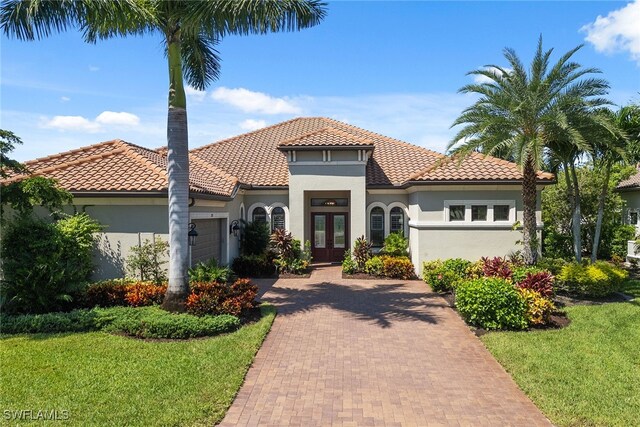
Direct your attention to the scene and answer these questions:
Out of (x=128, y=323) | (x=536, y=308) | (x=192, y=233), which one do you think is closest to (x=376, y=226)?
(x=192, y=233)

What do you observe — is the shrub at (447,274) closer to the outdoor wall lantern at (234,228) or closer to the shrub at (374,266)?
the shrub at (374,266)

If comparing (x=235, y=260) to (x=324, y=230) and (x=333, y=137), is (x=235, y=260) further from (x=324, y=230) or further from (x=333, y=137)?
(x=333, y=137)

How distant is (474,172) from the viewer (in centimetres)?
1589

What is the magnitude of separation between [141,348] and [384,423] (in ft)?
17.0

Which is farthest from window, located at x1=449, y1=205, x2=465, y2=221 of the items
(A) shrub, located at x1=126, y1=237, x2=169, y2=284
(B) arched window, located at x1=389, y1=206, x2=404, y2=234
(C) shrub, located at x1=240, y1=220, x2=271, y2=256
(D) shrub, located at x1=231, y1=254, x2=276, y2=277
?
(A) shrub, located at x1=126, y1=237, x2=169, y2=284

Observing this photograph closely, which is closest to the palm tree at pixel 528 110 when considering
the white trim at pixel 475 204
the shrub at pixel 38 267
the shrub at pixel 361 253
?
the white trim at pixel 475 204

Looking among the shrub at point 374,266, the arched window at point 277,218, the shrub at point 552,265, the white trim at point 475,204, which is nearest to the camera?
the shrub at point 552,265

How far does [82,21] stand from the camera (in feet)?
29.7

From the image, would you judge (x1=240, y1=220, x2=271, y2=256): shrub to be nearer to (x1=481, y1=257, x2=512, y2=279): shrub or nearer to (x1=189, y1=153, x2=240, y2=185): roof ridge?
(x1=189, y1=153, x2=240, y2=185): roof ridge

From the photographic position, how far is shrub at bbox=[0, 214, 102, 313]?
9672mm

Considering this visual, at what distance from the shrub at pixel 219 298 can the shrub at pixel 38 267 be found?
305 centimetres

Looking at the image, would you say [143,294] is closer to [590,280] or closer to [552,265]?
[552,265]

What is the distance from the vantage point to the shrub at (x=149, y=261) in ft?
38.5

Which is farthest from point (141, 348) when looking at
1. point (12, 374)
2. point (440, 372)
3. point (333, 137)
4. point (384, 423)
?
point (333, 137)
